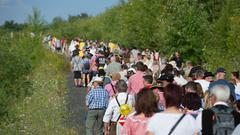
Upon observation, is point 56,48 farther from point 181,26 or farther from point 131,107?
point 131,107

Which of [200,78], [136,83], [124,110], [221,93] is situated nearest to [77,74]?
[136,83]

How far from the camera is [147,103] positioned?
27.4ft

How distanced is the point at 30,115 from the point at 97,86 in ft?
6.38

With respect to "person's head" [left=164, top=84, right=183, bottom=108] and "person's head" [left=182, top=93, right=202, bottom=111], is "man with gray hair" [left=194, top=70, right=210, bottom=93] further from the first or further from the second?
"person's head" [left=164, top=84, right=183, bottom=108]

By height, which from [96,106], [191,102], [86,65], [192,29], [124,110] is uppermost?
[192,29]

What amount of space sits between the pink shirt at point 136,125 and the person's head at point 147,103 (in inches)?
4.0

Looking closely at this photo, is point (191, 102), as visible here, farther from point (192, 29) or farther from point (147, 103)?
point (192, 29)

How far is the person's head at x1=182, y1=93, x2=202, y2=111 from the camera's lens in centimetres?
943

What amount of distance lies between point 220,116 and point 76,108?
15.7 metres

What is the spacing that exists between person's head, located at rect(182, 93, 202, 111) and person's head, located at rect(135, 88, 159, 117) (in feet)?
3.92

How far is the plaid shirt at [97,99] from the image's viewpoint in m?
14.7

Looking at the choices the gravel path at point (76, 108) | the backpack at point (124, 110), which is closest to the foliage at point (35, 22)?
the gravel path at point (76, 108)

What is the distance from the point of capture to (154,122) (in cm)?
770

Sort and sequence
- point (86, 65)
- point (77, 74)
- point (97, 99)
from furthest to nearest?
point (77, 74)
point (86, 65)
point (97, 99)
